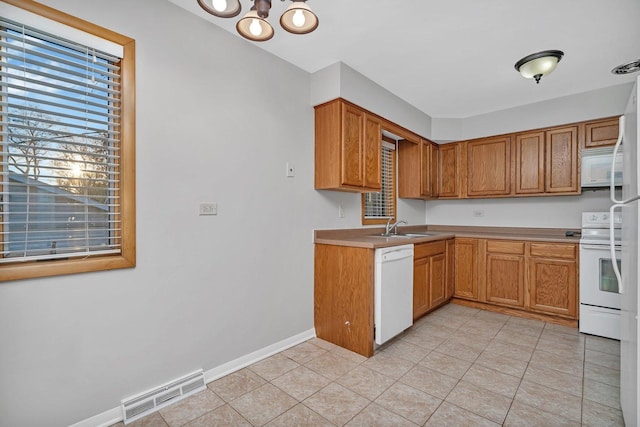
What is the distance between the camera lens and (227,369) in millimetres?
2152

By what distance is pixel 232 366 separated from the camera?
86.0 inches

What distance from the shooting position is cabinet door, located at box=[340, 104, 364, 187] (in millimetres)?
2646

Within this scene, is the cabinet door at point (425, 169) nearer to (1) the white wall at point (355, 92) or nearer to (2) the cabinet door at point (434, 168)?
(2) the cabinet door at point (434, 168)

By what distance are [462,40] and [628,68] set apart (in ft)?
5.71

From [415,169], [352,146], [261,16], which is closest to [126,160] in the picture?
[261,16]

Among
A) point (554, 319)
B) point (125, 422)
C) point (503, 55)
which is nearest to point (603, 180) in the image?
point (554, 319)

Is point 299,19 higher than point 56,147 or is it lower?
higher

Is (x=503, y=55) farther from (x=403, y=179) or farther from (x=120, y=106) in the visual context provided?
(x=120, y=106)

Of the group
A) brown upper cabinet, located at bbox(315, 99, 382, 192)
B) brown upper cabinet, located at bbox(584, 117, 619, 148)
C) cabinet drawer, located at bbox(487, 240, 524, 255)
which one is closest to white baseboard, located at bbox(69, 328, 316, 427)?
brown upper cabinet, located at bbox(315, 99, 382, 192)

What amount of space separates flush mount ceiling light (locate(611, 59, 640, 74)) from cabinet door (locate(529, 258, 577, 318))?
1.88 metres

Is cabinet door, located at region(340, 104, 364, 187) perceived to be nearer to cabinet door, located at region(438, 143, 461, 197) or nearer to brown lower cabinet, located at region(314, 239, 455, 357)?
brown lower cabinet, located at region(314, 239, 455, 357)

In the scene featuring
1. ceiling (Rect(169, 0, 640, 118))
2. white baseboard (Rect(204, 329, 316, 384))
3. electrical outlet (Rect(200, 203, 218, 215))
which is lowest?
white baseboard (Rect(204, 329, 316, 384))

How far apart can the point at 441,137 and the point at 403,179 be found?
2.87 ft

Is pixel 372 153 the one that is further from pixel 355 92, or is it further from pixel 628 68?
pixel 628 68
